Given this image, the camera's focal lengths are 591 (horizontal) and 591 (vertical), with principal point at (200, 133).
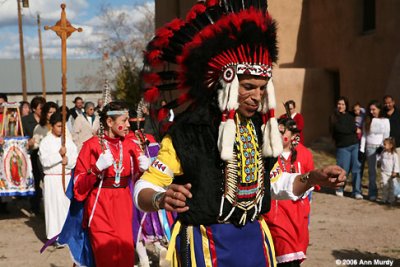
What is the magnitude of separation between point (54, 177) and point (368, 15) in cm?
1125

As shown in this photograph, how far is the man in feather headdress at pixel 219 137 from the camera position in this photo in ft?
10.1

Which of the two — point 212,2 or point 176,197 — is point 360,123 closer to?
point 212,2

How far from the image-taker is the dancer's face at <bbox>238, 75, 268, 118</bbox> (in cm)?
316

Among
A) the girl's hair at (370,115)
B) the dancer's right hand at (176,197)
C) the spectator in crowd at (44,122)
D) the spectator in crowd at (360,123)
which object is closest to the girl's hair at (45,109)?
the spectator in crowd at (44,122)

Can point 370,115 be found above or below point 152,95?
below

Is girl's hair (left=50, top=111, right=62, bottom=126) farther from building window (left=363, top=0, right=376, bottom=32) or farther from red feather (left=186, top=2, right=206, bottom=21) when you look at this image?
building window (left=363, top=0, right=376, bottom=32)

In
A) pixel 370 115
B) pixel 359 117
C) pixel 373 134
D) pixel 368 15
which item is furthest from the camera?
pixel 368 15

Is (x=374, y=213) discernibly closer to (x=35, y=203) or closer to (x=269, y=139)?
(x=35, y=203)

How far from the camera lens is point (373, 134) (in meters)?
11.1

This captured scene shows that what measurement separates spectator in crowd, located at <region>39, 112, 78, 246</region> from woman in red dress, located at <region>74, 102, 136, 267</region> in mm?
2965

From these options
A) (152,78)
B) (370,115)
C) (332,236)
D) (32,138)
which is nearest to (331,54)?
(370,115)

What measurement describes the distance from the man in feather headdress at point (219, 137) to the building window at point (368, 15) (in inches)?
562

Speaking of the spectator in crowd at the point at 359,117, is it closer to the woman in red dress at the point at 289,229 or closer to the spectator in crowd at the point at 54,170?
the spectator in crowd at the point at 54,170

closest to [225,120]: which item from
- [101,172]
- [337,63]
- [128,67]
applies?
[101,172]
